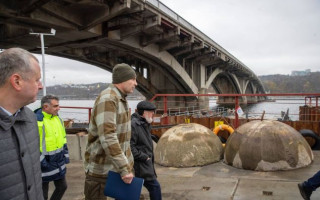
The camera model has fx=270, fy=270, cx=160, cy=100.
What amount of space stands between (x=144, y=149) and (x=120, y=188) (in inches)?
40.9

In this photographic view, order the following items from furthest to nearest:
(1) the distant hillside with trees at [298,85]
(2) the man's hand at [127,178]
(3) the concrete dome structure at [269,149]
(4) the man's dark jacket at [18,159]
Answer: (1) the distant hillside with trees at [298,85], (3) the concrete dome structure at [269,149], (2) the man's hand at [127,178], (4) the man's dark jacket at [18,159]

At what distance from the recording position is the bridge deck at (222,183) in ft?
14.4

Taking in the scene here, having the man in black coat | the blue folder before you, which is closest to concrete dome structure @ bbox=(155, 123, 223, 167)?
the man in black coat

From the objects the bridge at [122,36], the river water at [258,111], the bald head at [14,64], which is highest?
the bridge at [122,36]

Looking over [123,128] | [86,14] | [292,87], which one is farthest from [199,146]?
[292,87]

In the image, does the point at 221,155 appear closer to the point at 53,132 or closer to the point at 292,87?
the point at 53,132

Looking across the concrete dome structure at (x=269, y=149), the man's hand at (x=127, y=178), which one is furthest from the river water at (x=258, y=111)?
the man's hand at (x=127, y=178)

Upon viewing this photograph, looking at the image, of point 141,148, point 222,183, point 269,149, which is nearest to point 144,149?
point 141,148

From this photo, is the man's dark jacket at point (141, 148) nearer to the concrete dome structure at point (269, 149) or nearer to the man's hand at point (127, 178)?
the man's hand at point (127, 178)

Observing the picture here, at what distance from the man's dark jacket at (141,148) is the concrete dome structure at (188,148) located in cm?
276

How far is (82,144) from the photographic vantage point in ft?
24.4

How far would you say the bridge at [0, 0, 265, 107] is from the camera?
1531 cm

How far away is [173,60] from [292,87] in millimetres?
107226

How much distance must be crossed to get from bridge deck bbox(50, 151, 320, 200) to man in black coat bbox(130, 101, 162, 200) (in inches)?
39.9
